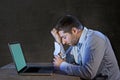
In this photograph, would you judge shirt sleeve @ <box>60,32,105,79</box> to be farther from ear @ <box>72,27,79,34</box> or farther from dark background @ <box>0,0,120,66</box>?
dark background @ <box>0,0,120,66</box>

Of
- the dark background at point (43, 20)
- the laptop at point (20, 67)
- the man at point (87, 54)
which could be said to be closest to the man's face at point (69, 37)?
the man at point (87, 54)

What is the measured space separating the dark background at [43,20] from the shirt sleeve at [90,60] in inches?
82.9

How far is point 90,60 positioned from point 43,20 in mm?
2334

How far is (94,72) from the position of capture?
2.06 metres

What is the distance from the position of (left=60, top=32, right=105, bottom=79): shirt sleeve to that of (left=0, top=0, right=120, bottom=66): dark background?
6.91ft

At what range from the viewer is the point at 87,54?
2.14m

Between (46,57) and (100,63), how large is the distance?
2.28 m

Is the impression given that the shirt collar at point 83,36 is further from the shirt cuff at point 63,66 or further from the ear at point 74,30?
the shirt cuff at point 63,66

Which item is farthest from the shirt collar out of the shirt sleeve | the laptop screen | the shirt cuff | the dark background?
the dark background

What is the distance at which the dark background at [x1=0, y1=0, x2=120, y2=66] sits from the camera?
426 centimetres

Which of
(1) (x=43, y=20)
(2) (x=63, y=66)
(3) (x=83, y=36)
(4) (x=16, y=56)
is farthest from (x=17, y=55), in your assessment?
(1) (x=43, y=20)

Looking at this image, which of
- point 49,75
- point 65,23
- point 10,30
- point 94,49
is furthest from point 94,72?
point 10,30

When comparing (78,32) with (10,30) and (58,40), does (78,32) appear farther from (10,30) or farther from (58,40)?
(10,30)

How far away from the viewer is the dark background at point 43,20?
426 centimetres
